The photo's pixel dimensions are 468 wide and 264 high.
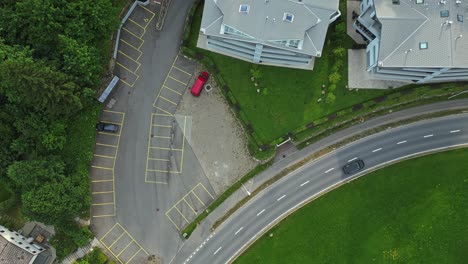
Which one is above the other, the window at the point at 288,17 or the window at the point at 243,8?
the window at the point at 243,8

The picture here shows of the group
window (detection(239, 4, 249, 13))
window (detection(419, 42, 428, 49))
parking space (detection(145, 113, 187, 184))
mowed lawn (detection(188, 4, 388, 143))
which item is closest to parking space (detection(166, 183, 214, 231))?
parking space (detection(145, 113, 187, 184))

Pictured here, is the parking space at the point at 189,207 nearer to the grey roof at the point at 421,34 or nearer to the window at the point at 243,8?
the window at the point at 243,8

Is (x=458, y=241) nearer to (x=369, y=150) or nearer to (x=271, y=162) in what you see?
(x=369, y=150)

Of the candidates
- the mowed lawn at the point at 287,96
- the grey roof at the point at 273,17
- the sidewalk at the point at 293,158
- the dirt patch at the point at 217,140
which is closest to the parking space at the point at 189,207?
the sidewalk at the point at 293,158

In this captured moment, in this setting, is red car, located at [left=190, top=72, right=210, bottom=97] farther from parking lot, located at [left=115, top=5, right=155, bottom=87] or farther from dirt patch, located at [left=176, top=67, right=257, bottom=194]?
parking lot, located at [left=115, top=5, right=155, bottom=87]

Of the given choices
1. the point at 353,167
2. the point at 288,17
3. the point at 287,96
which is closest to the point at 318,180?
the point at 353,167
